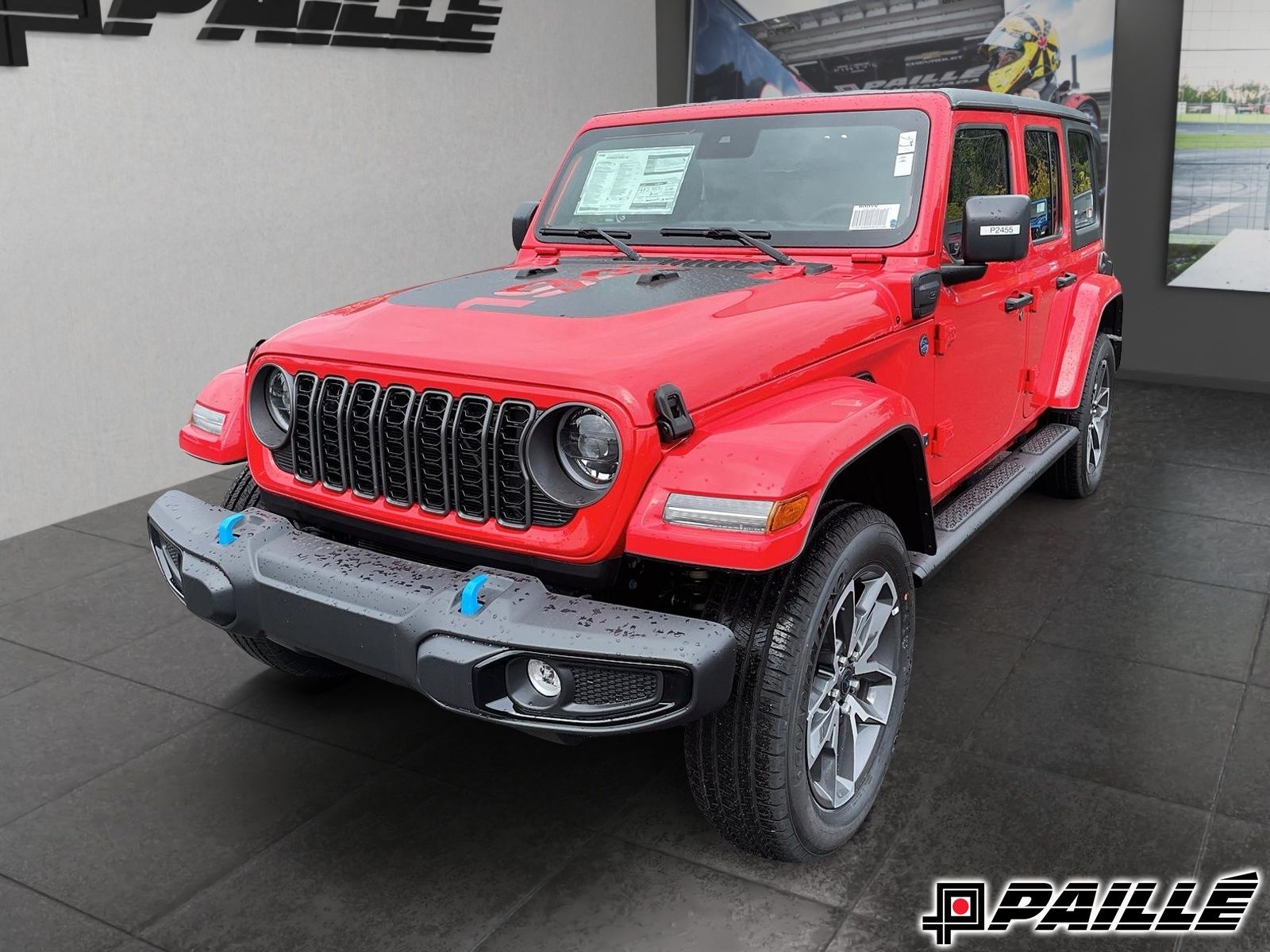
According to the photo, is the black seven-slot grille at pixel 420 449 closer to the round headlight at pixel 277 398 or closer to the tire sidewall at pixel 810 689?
the round headlight at pixel 277 398

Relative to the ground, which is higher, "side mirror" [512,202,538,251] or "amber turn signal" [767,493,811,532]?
"side mirror" [512,202,538,251]

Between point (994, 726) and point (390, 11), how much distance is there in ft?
18.1

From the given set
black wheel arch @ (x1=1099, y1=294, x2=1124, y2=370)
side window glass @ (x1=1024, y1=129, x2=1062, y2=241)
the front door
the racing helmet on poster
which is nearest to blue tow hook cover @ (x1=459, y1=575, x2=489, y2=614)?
the front door

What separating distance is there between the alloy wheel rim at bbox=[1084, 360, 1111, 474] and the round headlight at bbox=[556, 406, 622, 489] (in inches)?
142

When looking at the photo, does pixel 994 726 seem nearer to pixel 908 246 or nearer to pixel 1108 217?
pixel 908 246

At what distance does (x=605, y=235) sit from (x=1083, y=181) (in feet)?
8.56

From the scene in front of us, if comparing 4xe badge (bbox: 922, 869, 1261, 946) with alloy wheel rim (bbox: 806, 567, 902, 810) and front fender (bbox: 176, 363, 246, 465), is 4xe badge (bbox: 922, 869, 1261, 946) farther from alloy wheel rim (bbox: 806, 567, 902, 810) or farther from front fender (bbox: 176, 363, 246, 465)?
front fender (bbox: 176, 363, 246, 465)

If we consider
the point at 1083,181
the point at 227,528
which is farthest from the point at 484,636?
the point at 1083,181

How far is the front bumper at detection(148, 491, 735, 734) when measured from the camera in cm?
219

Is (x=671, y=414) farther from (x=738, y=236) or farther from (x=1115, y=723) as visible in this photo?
(x=1115, y=723)

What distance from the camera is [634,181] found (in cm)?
393

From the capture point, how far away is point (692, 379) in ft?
8.16

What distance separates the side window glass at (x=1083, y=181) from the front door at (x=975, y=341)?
0.99m

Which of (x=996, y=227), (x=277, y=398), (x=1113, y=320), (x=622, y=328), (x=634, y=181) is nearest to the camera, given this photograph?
(x=622, y=328)
